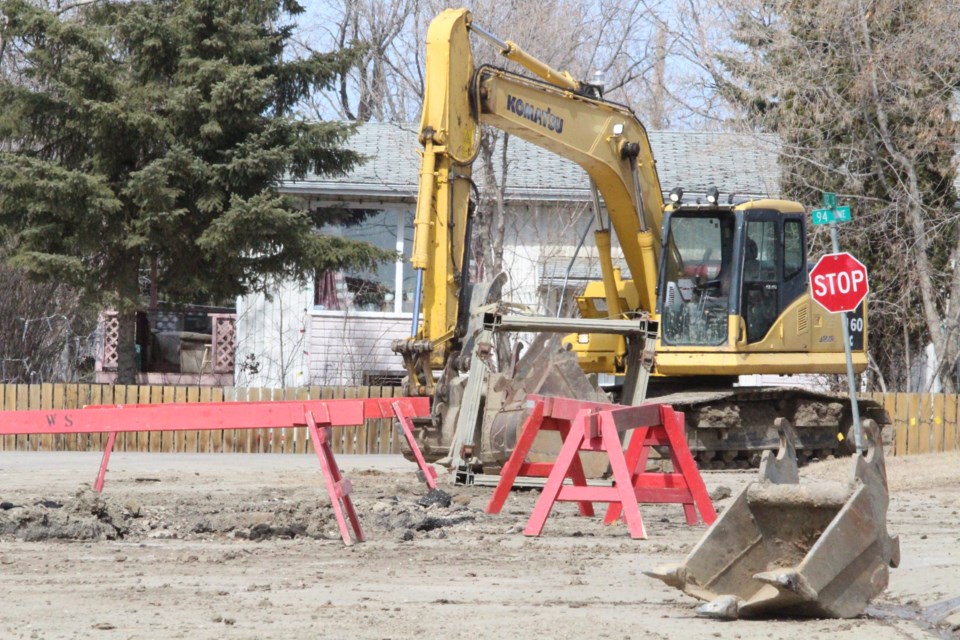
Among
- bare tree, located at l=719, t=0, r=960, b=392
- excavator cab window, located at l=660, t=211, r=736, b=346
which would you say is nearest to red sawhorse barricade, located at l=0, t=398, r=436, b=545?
excavator cab window, located at l=660, t=211, r=736, b=346

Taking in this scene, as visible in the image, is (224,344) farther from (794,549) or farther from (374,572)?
(794,549)

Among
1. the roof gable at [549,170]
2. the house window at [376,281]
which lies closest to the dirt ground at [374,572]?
the house window at [376,281]

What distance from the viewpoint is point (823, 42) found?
26.0m

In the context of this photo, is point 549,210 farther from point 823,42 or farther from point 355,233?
point 823,42

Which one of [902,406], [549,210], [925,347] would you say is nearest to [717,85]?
[549,210]

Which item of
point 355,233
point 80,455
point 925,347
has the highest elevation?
point 355,233

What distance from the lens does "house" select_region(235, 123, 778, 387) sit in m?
28.5

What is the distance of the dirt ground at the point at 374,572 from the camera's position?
6.35 metres

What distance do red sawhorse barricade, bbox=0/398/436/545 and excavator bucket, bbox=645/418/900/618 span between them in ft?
10.4

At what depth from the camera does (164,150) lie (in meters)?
24.0

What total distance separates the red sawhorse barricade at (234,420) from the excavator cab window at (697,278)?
7840 mm

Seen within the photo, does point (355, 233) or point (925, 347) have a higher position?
point (355, 233)

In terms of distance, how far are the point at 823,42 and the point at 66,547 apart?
66.9ft

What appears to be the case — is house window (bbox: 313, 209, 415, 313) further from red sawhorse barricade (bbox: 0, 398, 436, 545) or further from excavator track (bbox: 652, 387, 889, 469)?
red sawhorse barricade (bbox: 0, 398, 436, 545)
